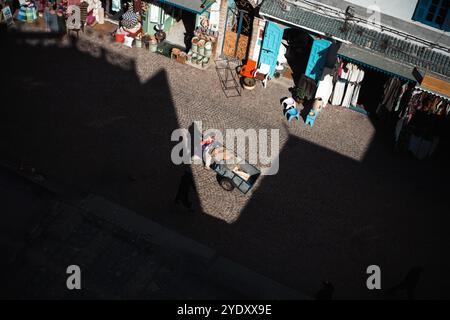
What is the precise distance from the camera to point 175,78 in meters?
30.2

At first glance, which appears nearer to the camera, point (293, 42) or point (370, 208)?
point (370, 208)

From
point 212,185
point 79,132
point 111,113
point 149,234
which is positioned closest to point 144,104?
point 111,113

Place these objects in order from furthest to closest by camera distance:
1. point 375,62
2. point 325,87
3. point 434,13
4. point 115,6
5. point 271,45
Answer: point 115,6 < point 271,45 < point 325,87 < point 375,62 < point 434,13

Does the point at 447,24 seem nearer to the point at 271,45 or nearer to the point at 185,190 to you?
the point at 271,45

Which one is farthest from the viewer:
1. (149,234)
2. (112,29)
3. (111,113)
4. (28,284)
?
(112,29)

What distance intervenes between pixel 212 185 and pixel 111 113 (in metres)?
6.09

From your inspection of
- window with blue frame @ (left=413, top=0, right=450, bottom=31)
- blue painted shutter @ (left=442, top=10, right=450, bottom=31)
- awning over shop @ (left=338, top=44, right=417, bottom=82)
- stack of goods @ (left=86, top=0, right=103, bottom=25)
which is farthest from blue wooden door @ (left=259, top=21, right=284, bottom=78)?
stack of goods @ (left=86, top=0, right=103, bottom=25)

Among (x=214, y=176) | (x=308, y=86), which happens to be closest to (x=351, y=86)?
(x=308, y=86)

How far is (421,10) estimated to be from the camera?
25.6 m

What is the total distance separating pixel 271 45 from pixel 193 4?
4.17 meters

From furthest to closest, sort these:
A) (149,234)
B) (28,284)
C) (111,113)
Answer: (111,113)
(149,234)
(28,284)

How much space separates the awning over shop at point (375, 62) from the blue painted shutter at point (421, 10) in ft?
6.84

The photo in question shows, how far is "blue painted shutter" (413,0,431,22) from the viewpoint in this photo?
83.3 feet

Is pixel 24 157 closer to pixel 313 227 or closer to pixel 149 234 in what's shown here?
pixel 149 234
